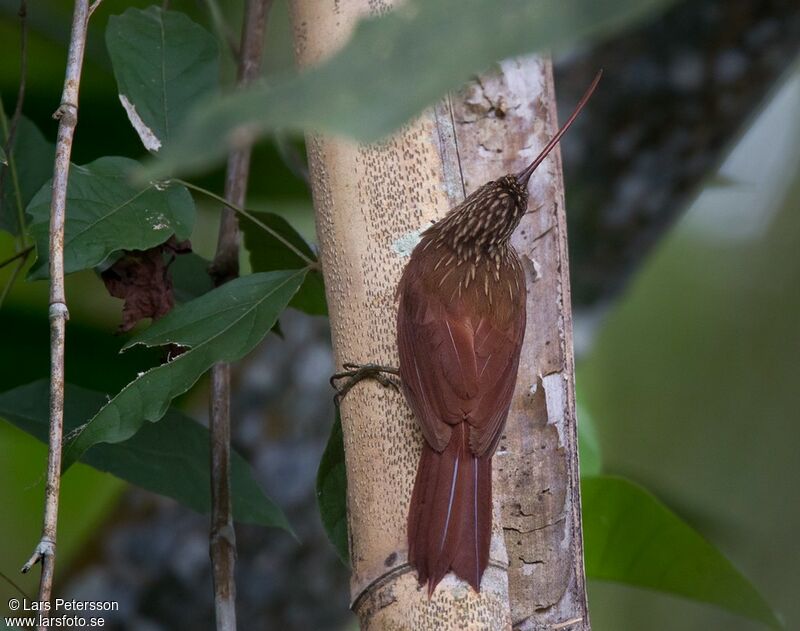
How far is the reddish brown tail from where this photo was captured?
1011 mm

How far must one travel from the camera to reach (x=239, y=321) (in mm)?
1363

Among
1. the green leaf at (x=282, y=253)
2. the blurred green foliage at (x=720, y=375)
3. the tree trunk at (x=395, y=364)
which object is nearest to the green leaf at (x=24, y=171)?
the green leaf at (x=282, y=253)

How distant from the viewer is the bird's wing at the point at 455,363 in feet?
4.05

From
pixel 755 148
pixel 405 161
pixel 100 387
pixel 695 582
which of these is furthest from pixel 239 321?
pixel 755 148

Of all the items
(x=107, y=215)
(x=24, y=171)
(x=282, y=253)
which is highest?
(x=24, y=171)

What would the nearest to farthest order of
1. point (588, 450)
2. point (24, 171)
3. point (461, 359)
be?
point (461, 359) < point (24, 171) < point (588, 450)

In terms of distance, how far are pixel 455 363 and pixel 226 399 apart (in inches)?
16.0

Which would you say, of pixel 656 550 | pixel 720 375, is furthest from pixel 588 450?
pixel 720 375

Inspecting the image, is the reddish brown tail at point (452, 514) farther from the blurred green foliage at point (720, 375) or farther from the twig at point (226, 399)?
the blurred green foliage at point (720, 375)

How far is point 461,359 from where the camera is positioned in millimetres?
1407

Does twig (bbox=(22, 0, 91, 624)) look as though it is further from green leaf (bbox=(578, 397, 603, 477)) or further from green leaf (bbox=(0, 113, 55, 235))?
green leaf (bbox=(578, 397, 603, 477))

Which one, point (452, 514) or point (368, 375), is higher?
point (368, 375)

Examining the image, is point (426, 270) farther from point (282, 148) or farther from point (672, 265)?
point (672, 265)

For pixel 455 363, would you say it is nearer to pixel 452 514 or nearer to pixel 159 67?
pixel 452 514
